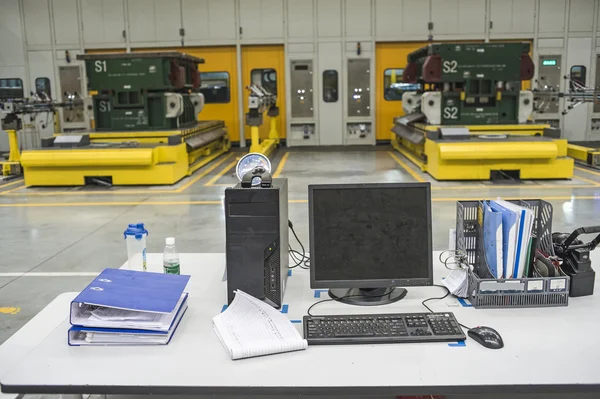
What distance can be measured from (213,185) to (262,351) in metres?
6.92

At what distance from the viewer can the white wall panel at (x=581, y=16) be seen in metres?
13.1

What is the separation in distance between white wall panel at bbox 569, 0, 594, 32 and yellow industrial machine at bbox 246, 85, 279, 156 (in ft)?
22.9

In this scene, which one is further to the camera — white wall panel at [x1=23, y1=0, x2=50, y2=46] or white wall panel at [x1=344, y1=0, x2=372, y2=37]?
white wall panel at [x1=23, y1=0, x2=50, y2=46]

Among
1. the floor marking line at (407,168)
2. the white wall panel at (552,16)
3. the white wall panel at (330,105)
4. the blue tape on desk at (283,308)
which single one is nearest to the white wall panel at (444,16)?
the white wall panel at (552,16)

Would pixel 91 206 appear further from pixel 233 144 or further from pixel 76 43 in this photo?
pixel 76 43

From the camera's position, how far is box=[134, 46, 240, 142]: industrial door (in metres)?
13.6

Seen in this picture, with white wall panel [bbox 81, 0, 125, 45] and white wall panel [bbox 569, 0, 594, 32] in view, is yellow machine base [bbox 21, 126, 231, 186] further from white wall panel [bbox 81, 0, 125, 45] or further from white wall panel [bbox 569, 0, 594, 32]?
white wall panel [bbox 569, 0, 594, 32]

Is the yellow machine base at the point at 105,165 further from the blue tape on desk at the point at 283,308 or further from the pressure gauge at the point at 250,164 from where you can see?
the blue tape on desk at the point at 283,308

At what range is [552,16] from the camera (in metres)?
13.1

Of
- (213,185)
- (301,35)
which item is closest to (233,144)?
(301,35)

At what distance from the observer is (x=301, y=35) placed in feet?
43.5

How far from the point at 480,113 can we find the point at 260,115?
150 inches

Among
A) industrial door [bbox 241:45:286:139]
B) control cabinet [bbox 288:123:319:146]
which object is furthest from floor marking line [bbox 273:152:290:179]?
industrial door [bbox 241:45:286:139]

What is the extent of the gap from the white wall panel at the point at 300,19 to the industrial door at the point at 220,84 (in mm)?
1482
